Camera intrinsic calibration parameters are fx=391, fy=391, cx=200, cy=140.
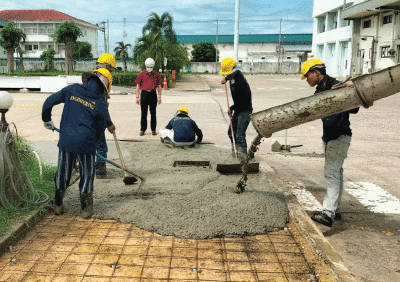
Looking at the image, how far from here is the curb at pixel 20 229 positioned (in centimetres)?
342

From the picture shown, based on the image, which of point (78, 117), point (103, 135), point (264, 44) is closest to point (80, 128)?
point (78, 117)

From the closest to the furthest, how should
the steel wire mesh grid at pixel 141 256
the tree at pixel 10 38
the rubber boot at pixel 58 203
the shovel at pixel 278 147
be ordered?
the steel wire mesh grid at pixel 141 256 → the rubber boot at pixel 58 203 → the shovel at pixel 278 147 → the tree at pixel 10 38

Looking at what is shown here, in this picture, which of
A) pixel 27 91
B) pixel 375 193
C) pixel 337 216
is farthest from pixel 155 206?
pixel 27 91

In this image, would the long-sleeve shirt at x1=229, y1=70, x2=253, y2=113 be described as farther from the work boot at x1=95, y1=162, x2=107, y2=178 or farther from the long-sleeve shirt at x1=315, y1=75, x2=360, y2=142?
the work boot at x1=95, y1=162, x2=107, y2=178

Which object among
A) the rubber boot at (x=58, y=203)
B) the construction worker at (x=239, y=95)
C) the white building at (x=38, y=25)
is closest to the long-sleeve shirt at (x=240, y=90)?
the construction worker at (x=239, y=95)

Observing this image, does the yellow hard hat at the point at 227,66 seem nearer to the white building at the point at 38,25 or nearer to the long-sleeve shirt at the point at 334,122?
the long-sleeve shirt at the point at 334,122

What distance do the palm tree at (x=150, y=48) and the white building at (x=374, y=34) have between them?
735 inches

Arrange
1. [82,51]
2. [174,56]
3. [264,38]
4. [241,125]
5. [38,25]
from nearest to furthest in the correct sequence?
[241,125]
[174,56]
[82,51]
[38,25]
[264,38]

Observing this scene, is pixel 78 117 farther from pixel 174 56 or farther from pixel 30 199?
pixel 174 56

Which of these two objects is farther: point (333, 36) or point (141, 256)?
point (333, 36)

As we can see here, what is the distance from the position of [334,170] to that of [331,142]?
32 centimetres

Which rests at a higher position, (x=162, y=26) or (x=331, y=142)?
(x=162, y=26)

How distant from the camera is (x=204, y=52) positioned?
237ft

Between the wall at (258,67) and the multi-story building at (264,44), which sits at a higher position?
the multi-story building at (264,44)
